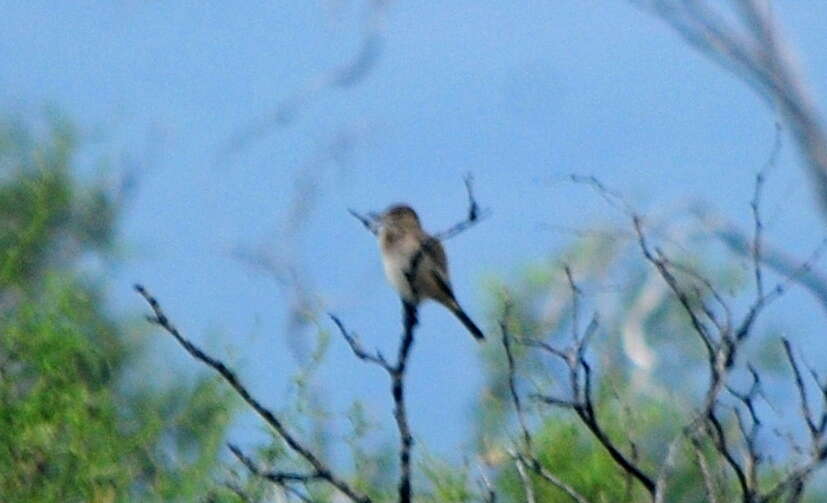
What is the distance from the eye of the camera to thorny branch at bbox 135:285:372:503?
2.87 m

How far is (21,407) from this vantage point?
3.88 meters

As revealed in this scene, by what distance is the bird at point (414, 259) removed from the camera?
14.2 feet

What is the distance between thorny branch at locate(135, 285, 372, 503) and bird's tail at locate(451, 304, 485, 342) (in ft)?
4.89

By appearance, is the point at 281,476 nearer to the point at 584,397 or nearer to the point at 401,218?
the point at 584,397

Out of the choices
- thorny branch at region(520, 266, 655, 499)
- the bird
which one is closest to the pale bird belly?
the bird

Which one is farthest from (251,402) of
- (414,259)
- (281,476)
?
(414,259)

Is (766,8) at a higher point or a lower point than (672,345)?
higher

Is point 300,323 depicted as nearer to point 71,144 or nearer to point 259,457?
point 71,144

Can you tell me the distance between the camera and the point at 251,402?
2947mm

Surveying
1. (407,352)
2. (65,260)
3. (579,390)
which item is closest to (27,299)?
(407,352)

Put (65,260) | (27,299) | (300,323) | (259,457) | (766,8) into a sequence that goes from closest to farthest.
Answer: (259,457), (27,299), (65,260), (766,8), (300,323)

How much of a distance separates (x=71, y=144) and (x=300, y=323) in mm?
5310

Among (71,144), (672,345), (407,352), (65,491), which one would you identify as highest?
(672,345)

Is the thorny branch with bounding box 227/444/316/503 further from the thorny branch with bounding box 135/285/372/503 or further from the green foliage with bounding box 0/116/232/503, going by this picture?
the green foliage with bounding box 0/116/232/503
